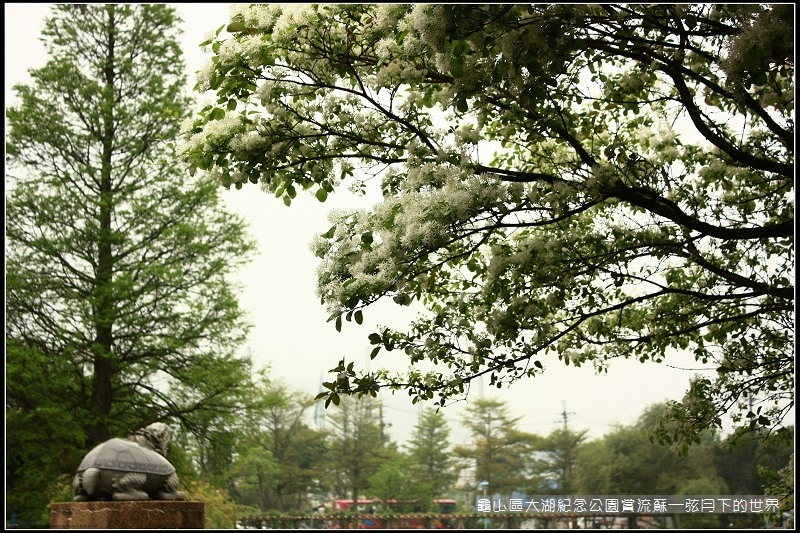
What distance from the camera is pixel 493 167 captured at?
477 centimetres

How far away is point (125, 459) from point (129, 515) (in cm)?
53

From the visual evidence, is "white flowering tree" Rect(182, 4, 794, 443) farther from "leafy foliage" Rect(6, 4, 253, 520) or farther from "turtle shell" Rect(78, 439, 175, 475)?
"leafy foliage" Rect(6, 4, 253, 520)

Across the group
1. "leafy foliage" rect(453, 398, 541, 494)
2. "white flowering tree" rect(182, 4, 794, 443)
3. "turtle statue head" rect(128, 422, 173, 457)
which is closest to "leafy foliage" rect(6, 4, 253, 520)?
"turtle statue head" rect(128, 422, 173, 457)

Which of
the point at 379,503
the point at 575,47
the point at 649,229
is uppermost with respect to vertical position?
the point at 575,47

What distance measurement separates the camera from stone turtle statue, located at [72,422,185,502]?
24.0 feet

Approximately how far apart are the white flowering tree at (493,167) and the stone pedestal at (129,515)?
351 cm

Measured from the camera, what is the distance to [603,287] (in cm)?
545

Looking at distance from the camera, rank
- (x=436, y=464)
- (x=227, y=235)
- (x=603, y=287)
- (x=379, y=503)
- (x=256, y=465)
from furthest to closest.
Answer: (x=436, y=464), (x=379, y=503), (x=256, y=465), (x=227, y=235), (x=603, y=287)

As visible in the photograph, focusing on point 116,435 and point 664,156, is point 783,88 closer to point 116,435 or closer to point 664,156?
point 664,156

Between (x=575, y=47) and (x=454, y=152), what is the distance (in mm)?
894

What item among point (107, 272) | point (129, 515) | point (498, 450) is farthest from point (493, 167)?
point (498, 450)

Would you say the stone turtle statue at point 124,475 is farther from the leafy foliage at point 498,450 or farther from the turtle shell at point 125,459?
the leafy foliage at point 498,450

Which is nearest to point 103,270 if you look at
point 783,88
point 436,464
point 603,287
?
point 603,287

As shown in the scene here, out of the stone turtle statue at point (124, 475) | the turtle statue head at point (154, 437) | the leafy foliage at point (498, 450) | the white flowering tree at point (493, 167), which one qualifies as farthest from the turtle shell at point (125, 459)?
the leafy foliage at point (498, 450)
